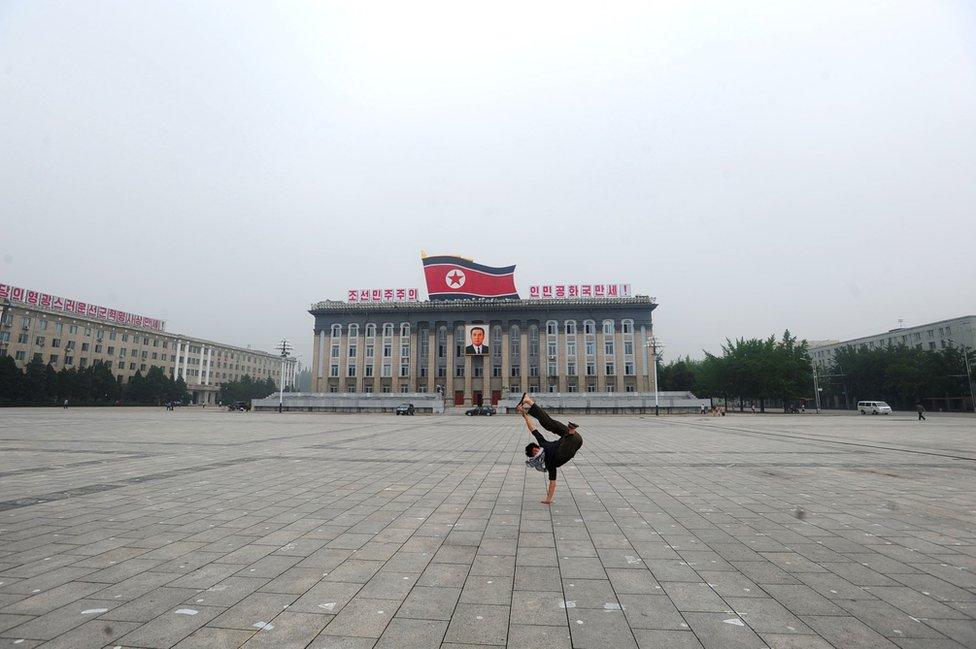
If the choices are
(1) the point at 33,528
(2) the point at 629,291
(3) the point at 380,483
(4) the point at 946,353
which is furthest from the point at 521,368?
(1) the point at 33,528

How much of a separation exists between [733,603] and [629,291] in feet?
228

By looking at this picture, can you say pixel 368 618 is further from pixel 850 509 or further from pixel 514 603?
pixel 850 509

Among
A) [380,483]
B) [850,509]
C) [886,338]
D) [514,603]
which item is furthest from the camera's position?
[886,338]

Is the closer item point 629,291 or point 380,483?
point 380,483

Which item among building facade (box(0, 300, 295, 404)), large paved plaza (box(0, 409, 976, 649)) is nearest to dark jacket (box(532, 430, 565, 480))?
large paved plaza (box(0, 409, 976, 649))

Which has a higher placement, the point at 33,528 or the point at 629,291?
the point at 629,291

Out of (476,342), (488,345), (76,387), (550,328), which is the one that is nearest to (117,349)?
(76,387)

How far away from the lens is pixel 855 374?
242ft

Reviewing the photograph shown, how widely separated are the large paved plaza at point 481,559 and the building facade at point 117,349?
79.7m

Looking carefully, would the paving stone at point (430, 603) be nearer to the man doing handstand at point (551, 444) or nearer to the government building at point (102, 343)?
the man doing handstand at point (551, 444)

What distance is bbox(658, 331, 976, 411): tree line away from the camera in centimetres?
6000

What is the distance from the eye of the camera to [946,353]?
60562 mm

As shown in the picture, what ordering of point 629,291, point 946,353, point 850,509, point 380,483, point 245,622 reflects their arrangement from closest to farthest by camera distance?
point 245,622, point 850,509, point 380,483, point 946,353, point 629,291

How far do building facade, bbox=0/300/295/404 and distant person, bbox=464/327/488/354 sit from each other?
116ft
